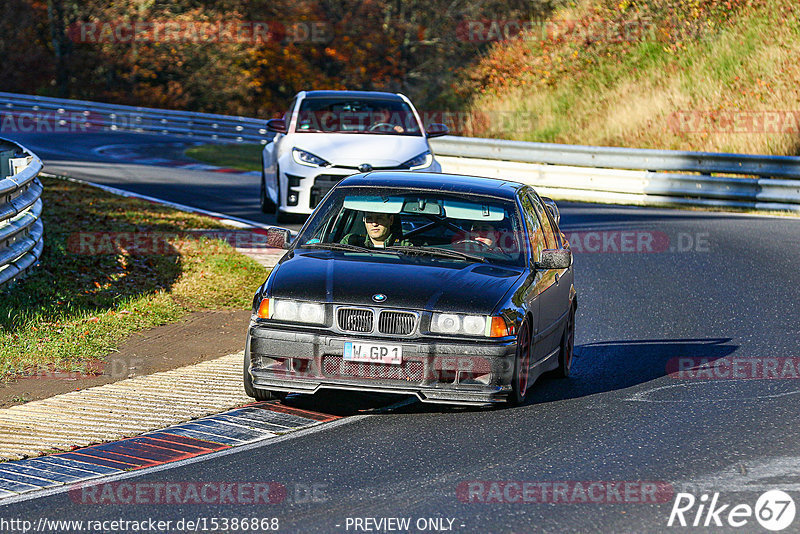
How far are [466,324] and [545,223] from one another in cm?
224

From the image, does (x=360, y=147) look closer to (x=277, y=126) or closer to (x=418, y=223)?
(x=277, y=126)

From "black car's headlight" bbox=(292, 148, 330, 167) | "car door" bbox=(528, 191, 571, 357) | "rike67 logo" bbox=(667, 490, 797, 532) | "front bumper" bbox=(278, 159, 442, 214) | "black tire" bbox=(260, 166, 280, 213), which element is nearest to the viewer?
"rike67 logo" bbox=(667, 490, 797, 532)

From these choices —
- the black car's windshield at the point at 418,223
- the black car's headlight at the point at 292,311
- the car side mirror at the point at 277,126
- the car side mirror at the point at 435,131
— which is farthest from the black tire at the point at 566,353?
the car side mirror at the point at 277,126

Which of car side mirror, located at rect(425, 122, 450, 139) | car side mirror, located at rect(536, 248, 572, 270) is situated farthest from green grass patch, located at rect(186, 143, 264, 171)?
car side mirror, located at rect(536, 248, 572, 270)

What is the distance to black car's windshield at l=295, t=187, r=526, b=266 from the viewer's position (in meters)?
8.70

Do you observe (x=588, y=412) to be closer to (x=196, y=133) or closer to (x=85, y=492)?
(x=85, y=492)

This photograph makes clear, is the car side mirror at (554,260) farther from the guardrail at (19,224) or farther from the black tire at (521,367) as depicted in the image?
the guardrail at (19,224)

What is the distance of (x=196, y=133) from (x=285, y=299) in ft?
95.4

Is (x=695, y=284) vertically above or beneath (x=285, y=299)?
beneath

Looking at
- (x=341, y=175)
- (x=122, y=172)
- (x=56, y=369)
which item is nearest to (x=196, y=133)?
(x=122, y=172)

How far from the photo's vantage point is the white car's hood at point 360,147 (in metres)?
16.2

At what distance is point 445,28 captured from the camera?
52.0 metres

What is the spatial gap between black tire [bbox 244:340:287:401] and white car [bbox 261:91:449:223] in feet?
26.6

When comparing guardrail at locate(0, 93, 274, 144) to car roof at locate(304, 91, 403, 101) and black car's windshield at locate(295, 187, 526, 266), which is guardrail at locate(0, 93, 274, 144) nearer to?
car roof at locate(304, 91, 403, 101)
